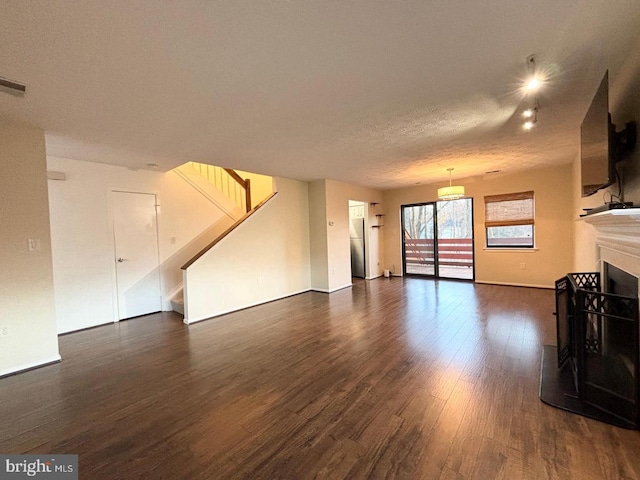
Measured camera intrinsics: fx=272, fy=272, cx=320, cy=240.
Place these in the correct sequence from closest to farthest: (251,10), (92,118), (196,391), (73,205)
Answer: (251,10) → (196,391) → (92,118) → (73,205)

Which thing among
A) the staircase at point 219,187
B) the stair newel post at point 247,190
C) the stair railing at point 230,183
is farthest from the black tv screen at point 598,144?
the stair newel post at point 247,190

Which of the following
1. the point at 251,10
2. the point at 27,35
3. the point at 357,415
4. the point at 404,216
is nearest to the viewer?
the point at 251,10

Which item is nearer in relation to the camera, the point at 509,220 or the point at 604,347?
the point at 604,347

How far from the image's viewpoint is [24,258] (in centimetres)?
285

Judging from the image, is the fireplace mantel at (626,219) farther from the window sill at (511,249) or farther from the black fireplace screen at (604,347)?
the window sill at (511,249)

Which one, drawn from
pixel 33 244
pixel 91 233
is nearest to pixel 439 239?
pixel 91 233

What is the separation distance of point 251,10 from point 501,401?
309cm

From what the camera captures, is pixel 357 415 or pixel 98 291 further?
pixel 98 291

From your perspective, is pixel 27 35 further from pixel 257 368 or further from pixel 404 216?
pixel 404 216

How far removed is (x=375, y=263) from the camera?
789cm

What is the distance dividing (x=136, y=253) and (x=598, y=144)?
19.7ft

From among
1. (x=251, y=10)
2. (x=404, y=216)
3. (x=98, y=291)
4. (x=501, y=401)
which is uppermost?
(x=251, y=10)

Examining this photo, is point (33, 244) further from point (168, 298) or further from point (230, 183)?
point (230, 183)

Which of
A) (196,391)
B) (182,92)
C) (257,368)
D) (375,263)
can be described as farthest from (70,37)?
(375,263)
